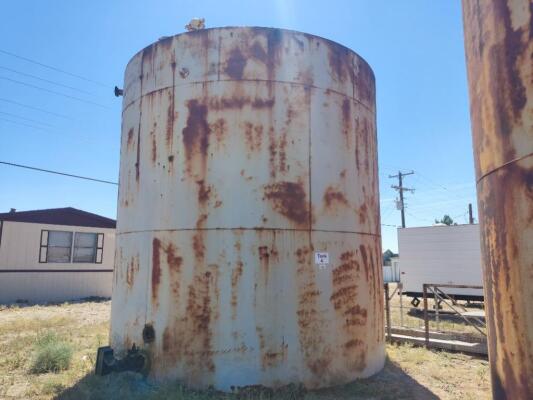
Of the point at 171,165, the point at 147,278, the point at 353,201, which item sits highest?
the point at 171,165

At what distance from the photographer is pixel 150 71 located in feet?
20.6

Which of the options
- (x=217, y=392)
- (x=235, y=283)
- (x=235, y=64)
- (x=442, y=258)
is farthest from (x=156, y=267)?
(x=442, y=258)

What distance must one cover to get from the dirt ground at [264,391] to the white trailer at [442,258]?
7.47 meters

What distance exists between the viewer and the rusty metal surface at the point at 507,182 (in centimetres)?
243

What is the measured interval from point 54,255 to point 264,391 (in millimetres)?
15799

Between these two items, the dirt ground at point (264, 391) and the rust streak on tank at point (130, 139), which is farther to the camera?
the rust streak on tank at point (130, 139)

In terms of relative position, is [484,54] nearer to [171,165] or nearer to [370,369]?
[171,165]

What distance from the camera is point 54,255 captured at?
18.1 m

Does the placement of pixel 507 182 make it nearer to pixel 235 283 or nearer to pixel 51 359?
pixel 235 283

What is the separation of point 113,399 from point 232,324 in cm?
166

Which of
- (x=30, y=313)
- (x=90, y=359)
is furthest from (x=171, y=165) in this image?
(x=30, y=313)

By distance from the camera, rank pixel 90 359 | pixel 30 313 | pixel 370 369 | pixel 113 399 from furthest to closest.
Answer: pixel 30 313, pixel 90 359, pixel 370 369, pixel 113 399

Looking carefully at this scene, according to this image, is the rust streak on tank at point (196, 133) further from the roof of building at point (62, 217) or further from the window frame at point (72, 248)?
the window frame at point (72, 248)

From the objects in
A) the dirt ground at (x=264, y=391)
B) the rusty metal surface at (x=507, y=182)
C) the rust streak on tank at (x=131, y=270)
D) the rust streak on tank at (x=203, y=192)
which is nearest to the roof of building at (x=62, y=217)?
the dirt ground at (x=264, y=391)
